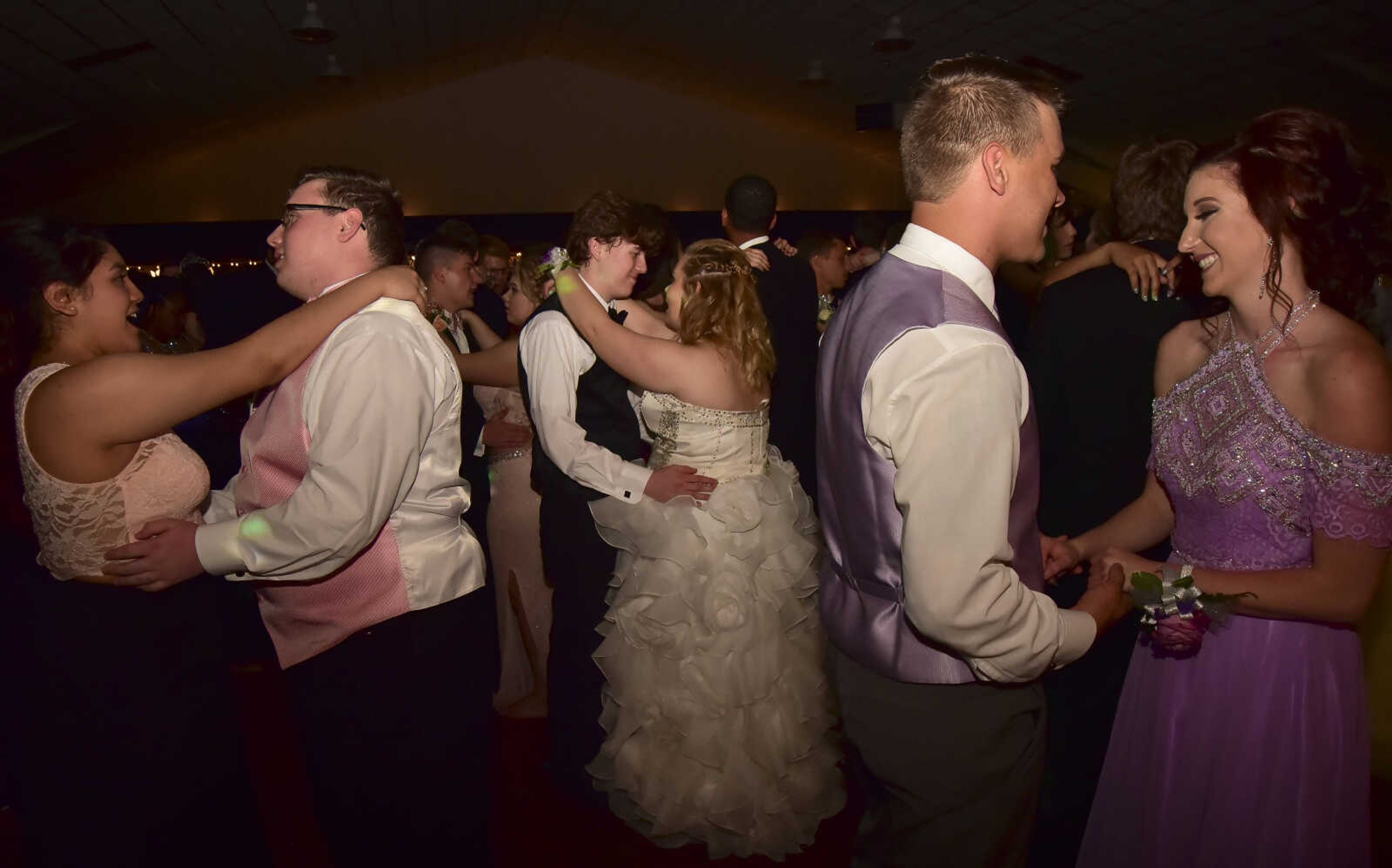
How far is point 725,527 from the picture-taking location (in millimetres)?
2557

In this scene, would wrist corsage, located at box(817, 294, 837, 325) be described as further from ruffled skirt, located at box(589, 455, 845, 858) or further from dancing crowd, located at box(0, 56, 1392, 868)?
dancing crowd, located at box(0, 56, 1392, 868)

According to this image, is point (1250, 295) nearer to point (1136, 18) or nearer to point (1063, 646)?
point (1063, 646)

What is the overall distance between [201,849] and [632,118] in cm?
1152

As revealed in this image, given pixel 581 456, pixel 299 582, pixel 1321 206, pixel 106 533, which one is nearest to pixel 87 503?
pixel 106 533

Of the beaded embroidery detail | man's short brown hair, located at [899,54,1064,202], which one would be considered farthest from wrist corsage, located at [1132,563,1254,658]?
man's short brown hair, located at [899,54,1064,202]

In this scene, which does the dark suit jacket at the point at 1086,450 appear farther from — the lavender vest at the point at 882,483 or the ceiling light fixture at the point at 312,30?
the ceiling light fixture at the point at 312,30

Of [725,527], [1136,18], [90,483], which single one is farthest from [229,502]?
[1136,18]

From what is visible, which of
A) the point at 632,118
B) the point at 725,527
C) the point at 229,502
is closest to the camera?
the point at 229,502

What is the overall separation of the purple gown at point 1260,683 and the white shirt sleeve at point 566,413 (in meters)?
1.45

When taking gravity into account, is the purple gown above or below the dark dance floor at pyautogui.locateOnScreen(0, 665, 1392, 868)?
above

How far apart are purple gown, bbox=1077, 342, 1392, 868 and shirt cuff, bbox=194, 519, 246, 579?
1662 mm

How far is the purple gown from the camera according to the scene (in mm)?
1483

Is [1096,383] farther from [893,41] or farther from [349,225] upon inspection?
[893,41]

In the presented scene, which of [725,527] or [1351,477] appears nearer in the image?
[1351,477]
